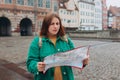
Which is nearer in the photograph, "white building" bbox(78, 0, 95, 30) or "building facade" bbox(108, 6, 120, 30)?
"white building" bbox(78, 0, 95, 30)

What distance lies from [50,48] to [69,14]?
6257cm

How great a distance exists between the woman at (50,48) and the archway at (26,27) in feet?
Answer: 152

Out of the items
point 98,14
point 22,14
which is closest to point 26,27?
point 22,14

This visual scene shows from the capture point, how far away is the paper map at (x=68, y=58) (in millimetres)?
2770

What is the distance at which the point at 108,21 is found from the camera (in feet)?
330

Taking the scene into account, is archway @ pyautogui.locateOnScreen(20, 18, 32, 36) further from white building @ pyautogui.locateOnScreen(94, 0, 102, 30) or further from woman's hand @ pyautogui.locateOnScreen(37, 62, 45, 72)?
woman's hand @ pyautogui.locateOnScreen(37, 62, 45, 72)

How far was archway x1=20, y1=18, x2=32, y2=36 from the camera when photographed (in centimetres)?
4909

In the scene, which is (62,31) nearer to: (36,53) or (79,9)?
(36,53)

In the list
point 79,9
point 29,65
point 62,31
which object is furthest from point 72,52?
point 79,9

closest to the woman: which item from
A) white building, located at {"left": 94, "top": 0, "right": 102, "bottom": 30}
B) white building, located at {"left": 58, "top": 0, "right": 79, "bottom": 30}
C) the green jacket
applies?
the green jacket

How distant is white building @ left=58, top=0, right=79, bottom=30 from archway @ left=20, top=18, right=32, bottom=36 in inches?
524

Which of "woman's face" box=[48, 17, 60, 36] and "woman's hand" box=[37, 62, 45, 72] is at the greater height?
"woman's face" box=[48, 17, 60, 36]

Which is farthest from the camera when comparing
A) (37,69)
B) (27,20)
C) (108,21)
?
(108,21)

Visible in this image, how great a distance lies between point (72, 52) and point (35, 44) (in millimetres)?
462
